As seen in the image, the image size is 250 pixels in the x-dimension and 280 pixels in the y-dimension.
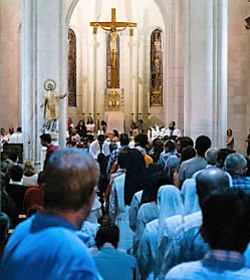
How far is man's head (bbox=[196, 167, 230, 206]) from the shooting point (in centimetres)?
429

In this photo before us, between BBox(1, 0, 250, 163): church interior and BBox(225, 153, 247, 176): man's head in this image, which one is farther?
BBox(1, 0, 250, 163): church interior

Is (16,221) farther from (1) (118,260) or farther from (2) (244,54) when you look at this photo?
(2) (244,54)

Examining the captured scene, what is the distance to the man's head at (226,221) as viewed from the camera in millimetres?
3072

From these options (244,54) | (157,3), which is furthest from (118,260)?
(157,3)

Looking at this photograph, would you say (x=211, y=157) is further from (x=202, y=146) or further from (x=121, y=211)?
(x=121, y=211)

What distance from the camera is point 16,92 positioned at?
98.8 feet

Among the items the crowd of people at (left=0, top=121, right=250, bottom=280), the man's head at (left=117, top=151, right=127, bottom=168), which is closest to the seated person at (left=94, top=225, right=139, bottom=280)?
the crowd of people at (left=0, top=121, right=250, bottom=280)

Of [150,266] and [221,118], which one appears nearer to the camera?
[150,266]

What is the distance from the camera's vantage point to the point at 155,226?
5.61 metres

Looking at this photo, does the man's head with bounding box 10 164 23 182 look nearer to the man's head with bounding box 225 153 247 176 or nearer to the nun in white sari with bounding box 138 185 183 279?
the man's head with bounding box 225 153 247 176

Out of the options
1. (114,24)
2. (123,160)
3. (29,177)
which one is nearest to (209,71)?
(114,24)

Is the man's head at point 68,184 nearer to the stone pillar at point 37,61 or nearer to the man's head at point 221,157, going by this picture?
the man's head at point 221,157

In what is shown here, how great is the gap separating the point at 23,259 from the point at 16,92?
27.8 metres

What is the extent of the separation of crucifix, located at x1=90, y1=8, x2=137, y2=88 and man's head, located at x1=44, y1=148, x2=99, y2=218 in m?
30.8
